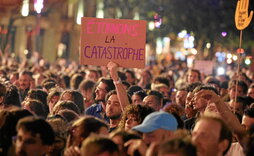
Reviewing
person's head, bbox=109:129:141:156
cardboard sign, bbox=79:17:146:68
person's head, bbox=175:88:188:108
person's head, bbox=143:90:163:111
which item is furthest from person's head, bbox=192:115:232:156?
person's head, bbox=175:88:188:108

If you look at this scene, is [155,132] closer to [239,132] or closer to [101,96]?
[239,132]

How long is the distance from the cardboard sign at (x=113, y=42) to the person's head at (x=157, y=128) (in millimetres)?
4411

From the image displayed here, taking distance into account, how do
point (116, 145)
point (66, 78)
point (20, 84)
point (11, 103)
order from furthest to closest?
point (66, 78), point (20, 84), point (11, 103), point (116, 145)

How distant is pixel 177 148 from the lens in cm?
600

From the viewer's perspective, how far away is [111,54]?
11984 mm

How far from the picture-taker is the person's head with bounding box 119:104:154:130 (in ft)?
29.2

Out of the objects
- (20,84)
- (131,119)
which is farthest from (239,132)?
(20,84)

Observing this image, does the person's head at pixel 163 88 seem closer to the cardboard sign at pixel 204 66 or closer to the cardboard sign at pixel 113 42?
the cardboard sign at pixel 113 42

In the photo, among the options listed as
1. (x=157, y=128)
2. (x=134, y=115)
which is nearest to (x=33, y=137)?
(x=157, y=128)

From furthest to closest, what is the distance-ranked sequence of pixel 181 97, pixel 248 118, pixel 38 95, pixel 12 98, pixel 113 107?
pixel 181 97 < pixel 38 95 < pixel 12 98 < pixel 113 107 < pixel 248 118

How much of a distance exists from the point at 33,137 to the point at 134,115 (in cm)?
212

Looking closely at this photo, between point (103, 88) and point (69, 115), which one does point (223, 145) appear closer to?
point (69, 115)

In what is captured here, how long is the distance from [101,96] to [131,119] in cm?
388

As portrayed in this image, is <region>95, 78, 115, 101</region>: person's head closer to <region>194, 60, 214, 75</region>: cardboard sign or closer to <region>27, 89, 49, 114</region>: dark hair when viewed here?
<region>27, 89, 49, 114</region>: dark hair
